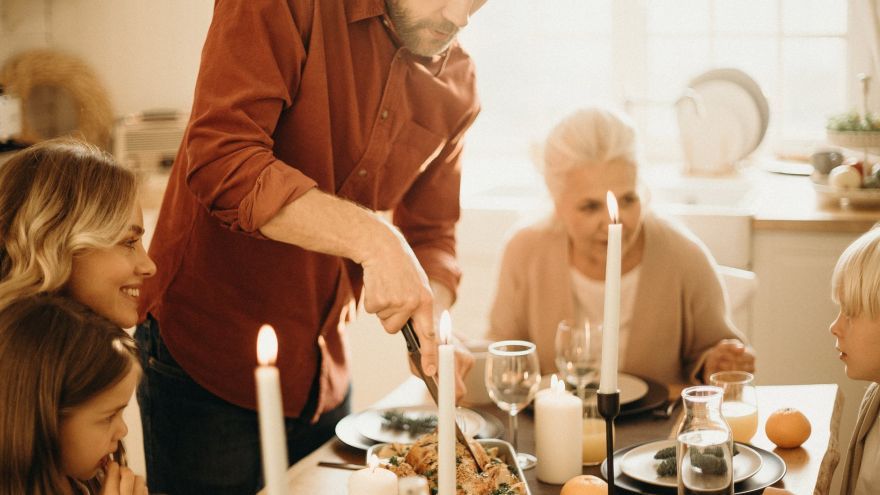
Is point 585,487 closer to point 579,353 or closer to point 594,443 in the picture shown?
point 594,443

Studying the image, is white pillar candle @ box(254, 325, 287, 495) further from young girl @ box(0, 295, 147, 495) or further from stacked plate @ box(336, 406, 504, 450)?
stacked plate @ box(336, 406, 504, 450)

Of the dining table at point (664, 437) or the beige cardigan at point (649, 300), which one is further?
the beige cardigan at point (649, 300)

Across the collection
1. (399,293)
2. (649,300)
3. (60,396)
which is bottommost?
(649,300)

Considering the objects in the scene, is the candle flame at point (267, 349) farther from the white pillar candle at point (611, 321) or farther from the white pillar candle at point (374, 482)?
the white pillar candle at point (374, 482)

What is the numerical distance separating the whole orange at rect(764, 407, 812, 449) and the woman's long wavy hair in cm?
100

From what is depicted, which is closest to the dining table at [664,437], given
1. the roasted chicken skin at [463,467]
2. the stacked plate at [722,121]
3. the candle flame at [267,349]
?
the roasted chicken skin at [463,467]

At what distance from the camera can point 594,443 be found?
1482 millimetres

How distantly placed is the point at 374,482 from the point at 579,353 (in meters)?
0.60

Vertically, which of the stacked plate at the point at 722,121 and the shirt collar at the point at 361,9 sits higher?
the shirt collar at the point at 361,9

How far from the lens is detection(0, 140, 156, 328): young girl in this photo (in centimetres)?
139

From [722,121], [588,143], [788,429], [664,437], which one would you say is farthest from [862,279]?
[722,121]

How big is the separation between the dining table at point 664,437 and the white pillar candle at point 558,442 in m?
0.02

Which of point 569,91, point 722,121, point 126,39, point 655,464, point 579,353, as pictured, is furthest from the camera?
point 569,91

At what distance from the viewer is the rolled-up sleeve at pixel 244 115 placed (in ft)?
4.24
